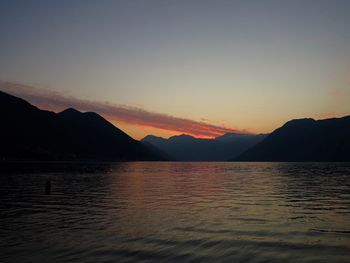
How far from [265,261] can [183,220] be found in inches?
544

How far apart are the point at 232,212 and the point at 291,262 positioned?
1864 cm

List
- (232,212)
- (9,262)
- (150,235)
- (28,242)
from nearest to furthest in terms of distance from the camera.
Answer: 1. (9,262)
2. (28,242)
3. (150,235)
4. (232,212)

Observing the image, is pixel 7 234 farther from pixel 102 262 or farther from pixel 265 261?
pixel 265 261

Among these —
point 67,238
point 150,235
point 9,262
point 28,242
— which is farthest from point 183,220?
point 9,262

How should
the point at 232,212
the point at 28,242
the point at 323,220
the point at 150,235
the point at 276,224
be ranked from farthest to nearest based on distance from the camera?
the point at 232,212, the point at 323,220, the point at 276,224, the point at 150,235, the point at 28,242

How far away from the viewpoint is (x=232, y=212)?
3766cm

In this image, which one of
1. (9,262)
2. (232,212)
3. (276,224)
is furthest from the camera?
(232,212)

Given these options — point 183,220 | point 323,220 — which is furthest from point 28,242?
point 323,220

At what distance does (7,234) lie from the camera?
25641mm

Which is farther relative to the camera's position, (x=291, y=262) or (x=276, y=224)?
(x=276, y=224)

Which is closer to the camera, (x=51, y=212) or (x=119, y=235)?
(x=119, y=235)

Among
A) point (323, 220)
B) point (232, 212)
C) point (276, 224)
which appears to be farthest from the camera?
point (232, 212)

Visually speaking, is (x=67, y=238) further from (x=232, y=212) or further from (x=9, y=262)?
(x=232, y=212)

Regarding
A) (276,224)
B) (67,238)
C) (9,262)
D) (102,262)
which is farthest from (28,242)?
(276,224)
